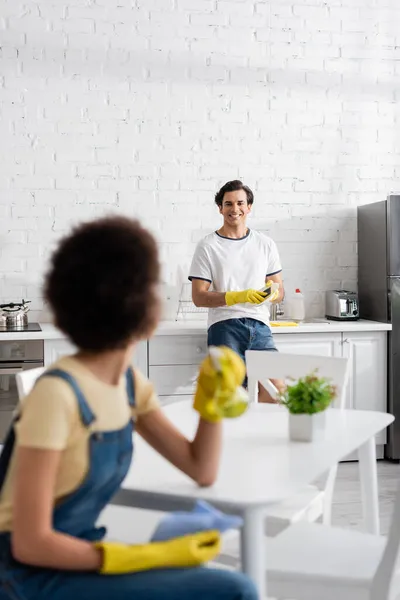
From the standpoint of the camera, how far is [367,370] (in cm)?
461

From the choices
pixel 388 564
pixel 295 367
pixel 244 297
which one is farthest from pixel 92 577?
pixel 244 297

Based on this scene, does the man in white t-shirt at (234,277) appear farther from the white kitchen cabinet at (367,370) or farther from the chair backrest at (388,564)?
the chair backrest at (388,564)

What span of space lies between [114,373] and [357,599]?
0.83 metres

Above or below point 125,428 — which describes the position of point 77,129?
above

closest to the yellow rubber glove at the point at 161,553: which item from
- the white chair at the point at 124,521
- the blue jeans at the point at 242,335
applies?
the white chair at the point at 124,521

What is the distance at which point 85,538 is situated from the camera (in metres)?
1.46

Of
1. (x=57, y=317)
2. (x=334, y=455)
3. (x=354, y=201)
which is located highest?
(x=354, y=201)

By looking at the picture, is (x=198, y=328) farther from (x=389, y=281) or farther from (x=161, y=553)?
(x=161, y=553)

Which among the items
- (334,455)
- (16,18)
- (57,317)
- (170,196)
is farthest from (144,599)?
(16,18)

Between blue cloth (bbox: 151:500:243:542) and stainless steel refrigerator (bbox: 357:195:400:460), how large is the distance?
130 inches

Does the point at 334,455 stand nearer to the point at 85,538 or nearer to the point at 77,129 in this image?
the point at 85,538

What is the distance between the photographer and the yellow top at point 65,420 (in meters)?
1.30

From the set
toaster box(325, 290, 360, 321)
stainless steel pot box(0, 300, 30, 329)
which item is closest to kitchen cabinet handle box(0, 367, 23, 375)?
stainless steel pot box(0, 300, 30, 329)

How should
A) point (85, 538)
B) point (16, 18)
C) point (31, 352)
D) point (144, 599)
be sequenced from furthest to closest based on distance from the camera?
point (16, 18) → point (31, 352) → point (85, 538) → point (144, 599)
